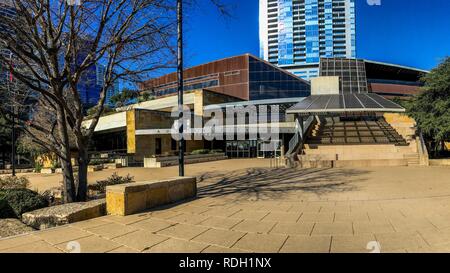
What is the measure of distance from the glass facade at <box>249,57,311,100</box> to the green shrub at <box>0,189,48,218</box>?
177 feet

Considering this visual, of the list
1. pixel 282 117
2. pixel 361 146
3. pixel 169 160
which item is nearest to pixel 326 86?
pixel 282 117

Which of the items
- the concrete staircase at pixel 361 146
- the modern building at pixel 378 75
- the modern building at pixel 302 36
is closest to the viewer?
the concrete staircase at pixel 361 146

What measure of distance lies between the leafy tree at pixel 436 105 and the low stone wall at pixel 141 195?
16.0 meters

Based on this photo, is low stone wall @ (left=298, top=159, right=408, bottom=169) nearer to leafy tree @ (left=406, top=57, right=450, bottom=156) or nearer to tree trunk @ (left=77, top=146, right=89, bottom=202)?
leafy tree @ (left=406, top=57, right=450, bottom=156)

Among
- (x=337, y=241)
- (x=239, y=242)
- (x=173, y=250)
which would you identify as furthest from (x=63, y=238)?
(x=337, y=241)

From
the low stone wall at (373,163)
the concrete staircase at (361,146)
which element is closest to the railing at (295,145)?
the concrete staircase at (361,146)

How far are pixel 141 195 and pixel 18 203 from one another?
9.45 feet

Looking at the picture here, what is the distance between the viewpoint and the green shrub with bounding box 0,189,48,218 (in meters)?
6.86

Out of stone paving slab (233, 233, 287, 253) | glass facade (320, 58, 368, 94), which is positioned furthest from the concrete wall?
stone paving slab (233, 233, 287, 253)

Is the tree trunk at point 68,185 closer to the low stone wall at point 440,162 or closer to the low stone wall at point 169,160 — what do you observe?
the low stone wall at point 169,160

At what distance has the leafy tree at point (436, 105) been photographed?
17.6 m

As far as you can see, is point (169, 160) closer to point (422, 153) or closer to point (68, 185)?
point (68, 185)

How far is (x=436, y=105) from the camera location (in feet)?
60.1

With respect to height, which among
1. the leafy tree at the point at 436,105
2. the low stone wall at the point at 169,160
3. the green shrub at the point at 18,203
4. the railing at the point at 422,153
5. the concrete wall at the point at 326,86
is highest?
the concrete wall at the point at 326,86
